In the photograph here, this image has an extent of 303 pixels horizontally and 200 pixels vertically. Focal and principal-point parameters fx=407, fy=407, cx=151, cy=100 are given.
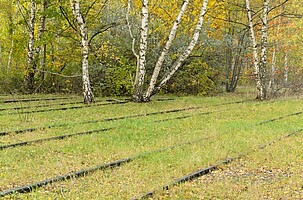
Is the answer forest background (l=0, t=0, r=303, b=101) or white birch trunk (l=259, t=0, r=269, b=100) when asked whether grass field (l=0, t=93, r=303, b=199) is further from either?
forest background (l=0, t=0, r=303, b=101)

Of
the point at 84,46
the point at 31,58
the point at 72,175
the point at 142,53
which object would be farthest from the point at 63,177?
the point at 31,58

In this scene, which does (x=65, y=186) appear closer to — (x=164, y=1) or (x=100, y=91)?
(x=100, y=91)

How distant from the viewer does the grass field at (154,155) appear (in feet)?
17.3

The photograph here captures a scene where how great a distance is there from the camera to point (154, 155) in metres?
7.03

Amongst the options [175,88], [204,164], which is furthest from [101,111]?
[175,88]

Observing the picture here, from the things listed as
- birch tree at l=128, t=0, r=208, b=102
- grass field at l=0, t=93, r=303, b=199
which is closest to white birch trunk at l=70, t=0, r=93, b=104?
birch tree at l=128, t=0, r=208, b=102

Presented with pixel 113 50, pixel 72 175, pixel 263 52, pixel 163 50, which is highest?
pixel 113 50

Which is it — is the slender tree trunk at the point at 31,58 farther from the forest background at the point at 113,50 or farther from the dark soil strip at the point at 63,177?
the dark soil strip at the point at 63,177

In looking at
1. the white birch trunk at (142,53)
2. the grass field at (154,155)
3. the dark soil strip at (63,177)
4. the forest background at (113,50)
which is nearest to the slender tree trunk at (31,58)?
the forest background at (113,50)

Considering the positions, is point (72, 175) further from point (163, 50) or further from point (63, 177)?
point (163, 50)

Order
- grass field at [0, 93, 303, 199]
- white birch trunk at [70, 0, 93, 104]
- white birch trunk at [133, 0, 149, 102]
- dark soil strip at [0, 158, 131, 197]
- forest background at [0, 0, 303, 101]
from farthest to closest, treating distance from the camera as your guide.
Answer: forest background at [0, 0, 303, 101], white birch trunk at [133, 0, 149, 102], white birch trunk at [70, 0, 93, 104], grass field at [0, 93, 303, 199], dark soil strip at [0, 158, 131, 197]

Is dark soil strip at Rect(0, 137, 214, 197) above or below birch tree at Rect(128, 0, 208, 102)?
below

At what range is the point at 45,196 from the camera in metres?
4.91

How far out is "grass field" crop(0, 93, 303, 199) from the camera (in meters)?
5.28
